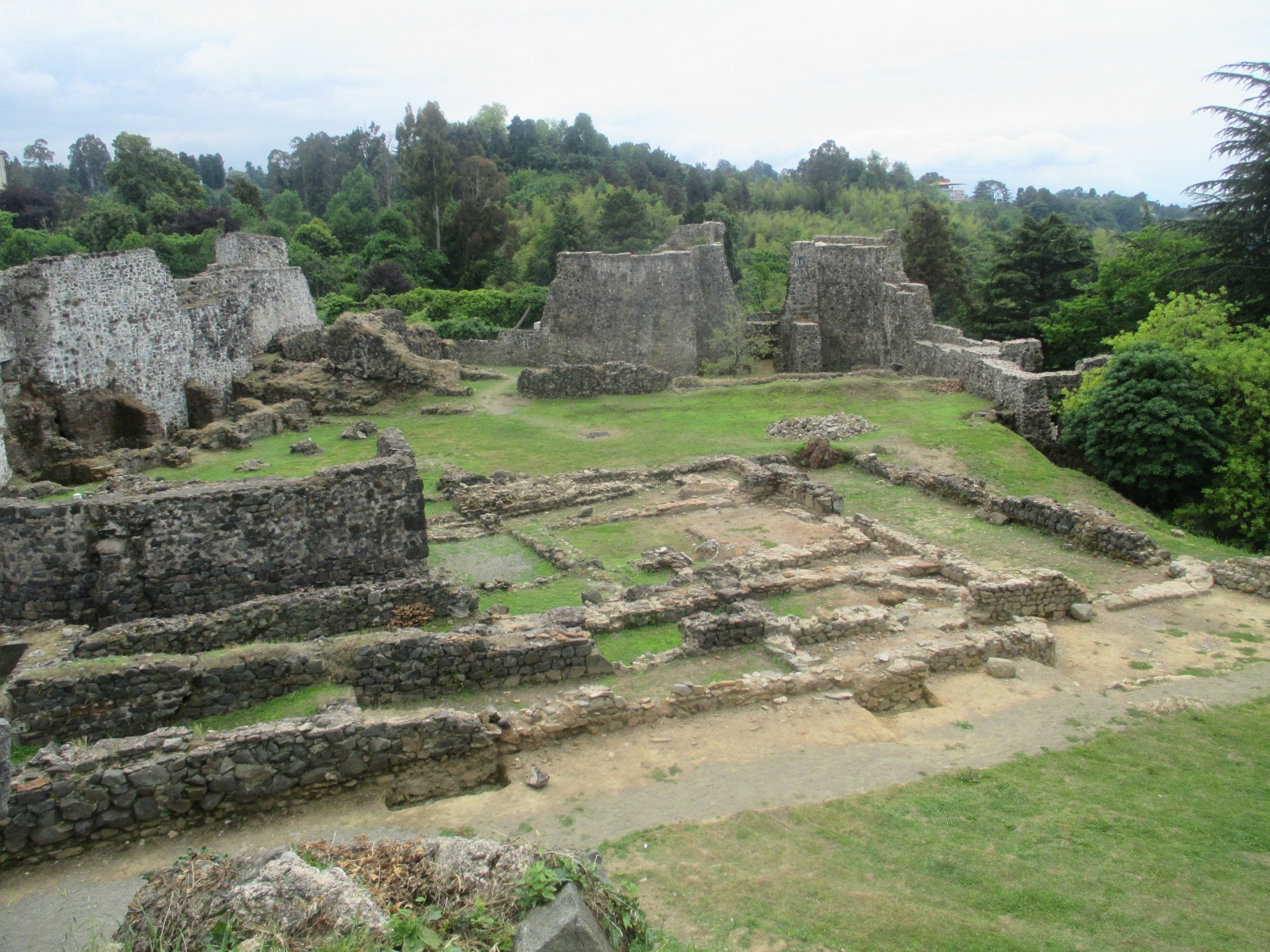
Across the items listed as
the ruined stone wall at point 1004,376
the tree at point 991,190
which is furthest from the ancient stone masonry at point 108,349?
the tree at point 991,190

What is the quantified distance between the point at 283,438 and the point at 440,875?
2089 centimetres

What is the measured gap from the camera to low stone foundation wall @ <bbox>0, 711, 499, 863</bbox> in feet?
23.6

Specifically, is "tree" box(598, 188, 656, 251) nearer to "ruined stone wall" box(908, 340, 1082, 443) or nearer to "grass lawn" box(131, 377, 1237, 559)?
"grass lawn" box(131, 377, 1237, 559)

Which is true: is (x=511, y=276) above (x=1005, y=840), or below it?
above

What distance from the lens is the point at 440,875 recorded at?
507 cm

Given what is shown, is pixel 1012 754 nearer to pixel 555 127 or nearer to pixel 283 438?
pixel 283 438

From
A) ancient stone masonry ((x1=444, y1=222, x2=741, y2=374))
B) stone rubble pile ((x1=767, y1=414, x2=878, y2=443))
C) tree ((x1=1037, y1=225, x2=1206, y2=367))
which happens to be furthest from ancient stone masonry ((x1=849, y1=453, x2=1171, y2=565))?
ancient stone masonry ((x1=444, y1=222, x2=741, y2=374))

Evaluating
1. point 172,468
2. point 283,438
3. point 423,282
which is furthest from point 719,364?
point 423,282

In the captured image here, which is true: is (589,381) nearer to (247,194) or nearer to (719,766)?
(719,766)

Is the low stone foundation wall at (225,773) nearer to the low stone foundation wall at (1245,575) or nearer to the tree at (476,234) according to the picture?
the low stone foundation wall at (1245,575)

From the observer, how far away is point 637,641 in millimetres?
11547

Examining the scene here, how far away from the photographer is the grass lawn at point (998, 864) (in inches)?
247

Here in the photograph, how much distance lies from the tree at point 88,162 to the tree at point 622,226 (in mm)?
102673

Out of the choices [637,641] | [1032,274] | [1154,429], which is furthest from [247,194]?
[637,641]
